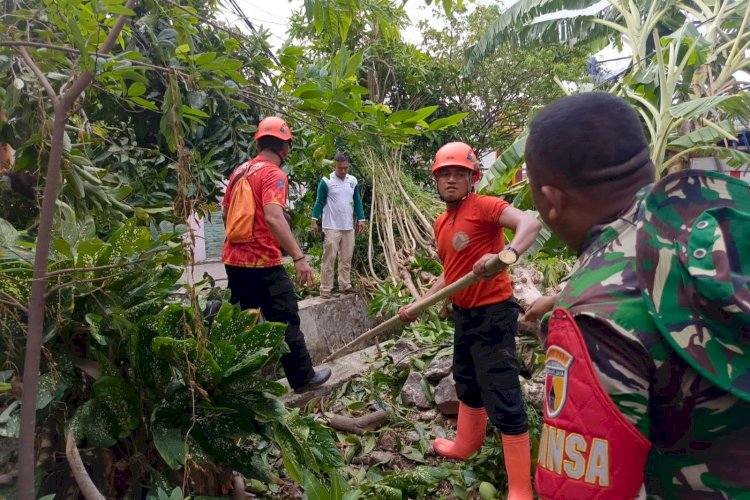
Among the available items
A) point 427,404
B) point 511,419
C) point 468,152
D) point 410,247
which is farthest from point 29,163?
point 410,247

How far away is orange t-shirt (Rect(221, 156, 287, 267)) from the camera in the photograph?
11.4 feet

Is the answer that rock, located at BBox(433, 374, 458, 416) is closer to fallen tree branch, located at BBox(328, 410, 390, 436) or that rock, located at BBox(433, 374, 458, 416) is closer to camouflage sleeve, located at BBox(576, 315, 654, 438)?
fallen tree branch, located at BBox(328, 410, 390, 436)

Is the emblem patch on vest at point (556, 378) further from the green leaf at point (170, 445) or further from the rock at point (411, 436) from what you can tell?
the rock at point (411, 436)

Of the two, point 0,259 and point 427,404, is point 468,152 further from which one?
point 0,259

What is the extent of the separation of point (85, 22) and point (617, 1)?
5729 millimetres

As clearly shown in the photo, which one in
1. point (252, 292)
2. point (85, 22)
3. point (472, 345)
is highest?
point (85, 22)

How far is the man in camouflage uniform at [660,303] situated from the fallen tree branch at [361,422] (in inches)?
107

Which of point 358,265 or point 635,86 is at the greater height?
point 635,86

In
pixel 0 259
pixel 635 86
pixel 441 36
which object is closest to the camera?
pixel 0 259

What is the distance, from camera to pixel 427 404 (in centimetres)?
384

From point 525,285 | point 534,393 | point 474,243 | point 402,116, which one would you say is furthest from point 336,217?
point 402,116

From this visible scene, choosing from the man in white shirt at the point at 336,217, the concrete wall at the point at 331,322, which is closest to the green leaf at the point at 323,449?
the concrete wall at the point at 331,322

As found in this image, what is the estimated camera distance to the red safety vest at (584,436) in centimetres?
81

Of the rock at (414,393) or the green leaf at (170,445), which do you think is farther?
the rock at (414,393)
